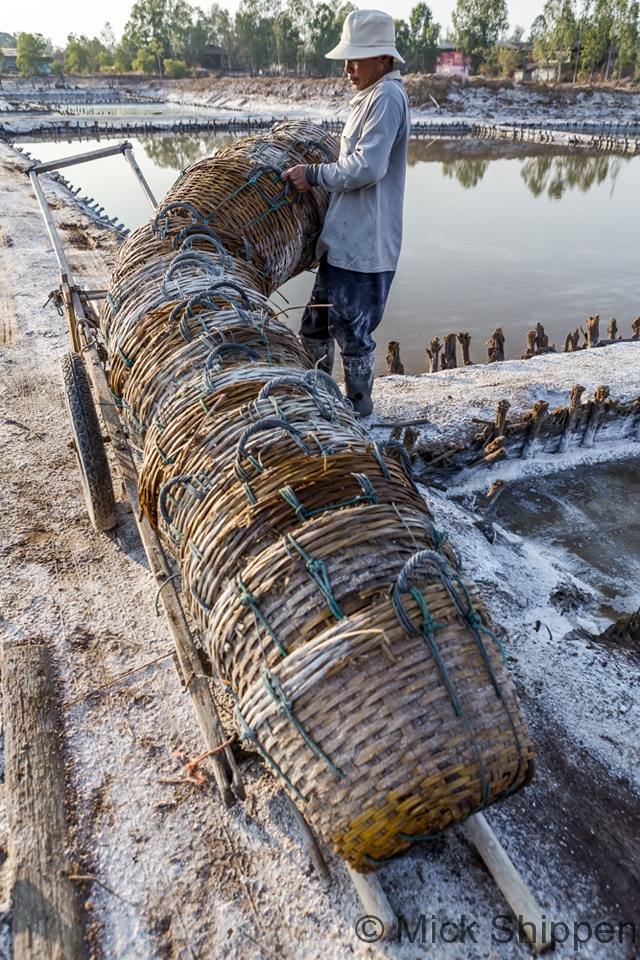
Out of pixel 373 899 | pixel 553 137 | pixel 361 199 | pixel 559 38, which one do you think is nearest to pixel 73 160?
pixel 361 199

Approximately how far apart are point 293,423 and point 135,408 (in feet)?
3.52

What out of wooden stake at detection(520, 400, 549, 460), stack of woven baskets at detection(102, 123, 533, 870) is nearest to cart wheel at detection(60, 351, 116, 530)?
stack of woven baskets at detection(102, 123, 533, 870)

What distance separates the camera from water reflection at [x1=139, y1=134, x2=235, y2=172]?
26.0 meters

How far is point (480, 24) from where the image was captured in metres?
68.4

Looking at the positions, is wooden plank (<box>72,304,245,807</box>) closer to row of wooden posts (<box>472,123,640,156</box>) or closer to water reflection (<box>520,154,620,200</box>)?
water reflection (<box>520,154,620,200</box>)

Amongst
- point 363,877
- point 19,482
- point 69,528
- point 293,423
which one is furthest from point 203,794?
point 19,482

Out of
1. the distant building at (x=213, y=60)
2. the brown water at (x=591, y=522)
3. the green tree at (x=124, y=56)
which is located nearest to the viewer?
the brown water at (x=591, y=522)

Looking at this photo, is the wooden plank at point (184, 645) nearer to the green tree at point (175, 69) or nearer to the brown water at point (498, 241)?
the brown water at point (498, 241)

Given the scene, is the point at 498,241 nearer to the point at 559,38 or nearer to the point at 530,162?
the point at 530,162

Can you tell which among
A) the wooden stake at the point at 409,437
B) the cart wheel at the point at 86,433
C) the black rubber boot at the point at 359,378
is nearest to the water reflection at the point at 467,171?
the black rubber boot at the point at 359,378

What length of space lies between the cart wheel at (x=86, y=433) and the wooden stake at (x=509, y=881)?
288 centimetres

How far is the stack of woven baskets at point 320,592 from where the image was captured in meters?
1.81

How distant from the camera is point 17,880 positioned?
2293 mm

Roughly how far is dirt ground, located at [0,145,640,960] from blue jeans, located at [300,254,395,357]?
2.00 meters
